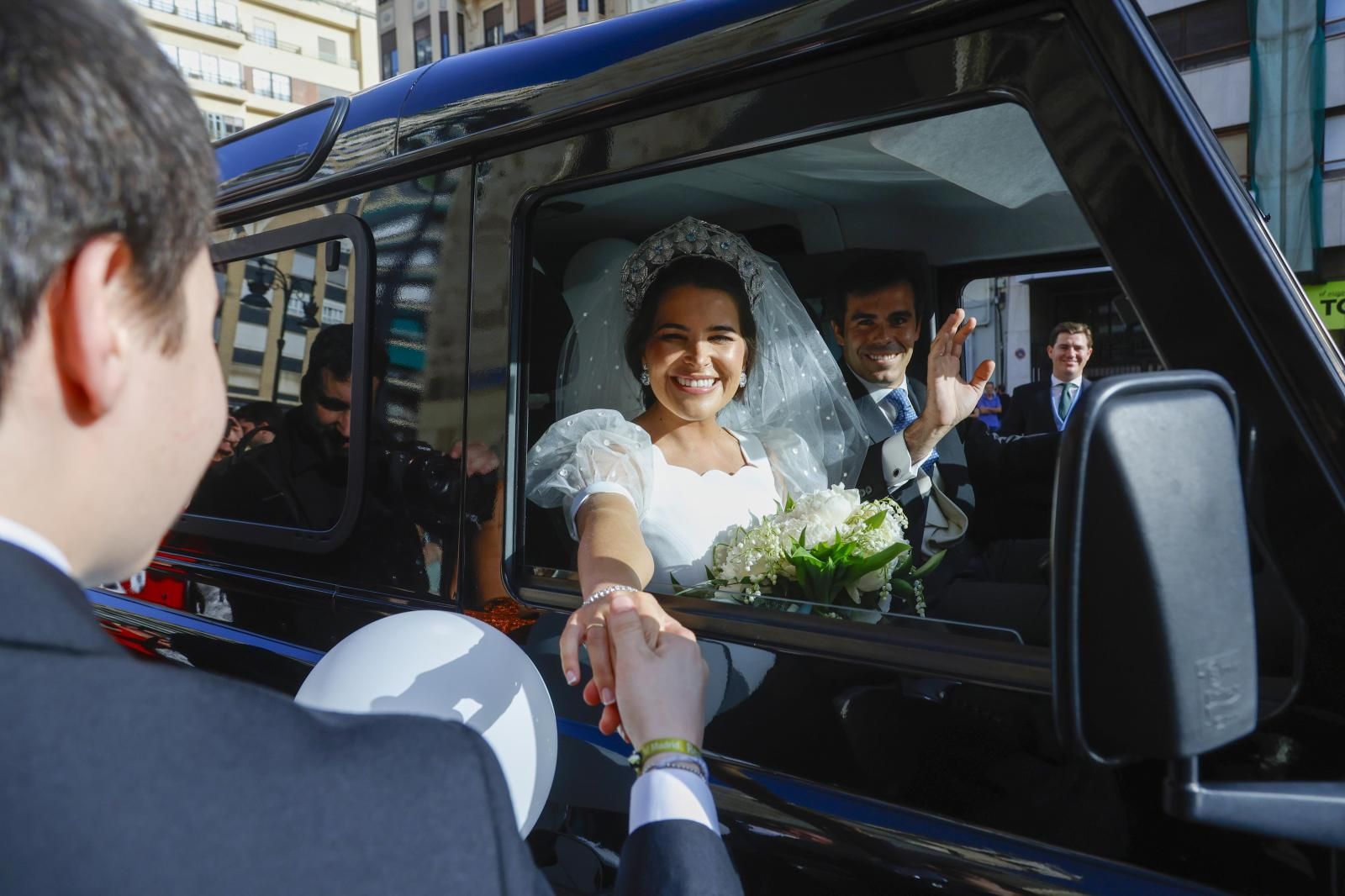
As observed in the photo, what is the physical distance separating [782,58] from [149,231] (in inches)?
34.4

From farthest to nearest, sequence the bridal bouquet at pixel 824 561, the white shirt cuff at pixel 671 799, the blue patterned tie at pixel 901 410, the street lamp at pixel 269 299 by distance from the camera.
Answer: the blue patterned tie at pixel 901 410, the street lamp at pixel 269 299, the bridal bouquet at pixel 824 561, the white shirt cuff at pixel 671 799

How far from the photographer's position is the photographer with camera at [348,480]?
1634 millimetres

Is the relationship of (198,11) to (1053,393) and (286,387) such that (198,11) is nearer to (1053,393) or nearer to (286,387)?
(286,387)

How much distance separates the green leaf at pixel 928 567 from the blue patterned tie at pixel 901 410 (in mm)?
416

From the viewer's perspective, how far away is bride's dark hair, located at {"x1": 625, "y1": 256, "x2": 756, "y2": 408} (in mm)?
2002

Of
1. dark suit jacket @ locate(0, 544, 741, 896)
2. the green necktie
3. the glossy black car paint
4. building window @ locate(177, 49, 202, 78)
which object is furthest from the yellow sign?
building window @ locate(177, 49, 202, 78)

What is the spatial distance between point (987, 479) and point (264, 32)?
159ft

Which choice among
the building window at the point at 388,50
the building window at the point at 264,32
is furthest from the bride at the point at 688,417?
the building window at the point at 264,32

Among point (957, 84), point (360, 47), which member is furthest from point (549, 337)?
point (360, 47)

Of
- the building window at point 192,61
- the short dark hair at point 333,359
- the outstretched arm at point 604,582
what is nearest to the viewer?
the outstretched arm at point 604,582

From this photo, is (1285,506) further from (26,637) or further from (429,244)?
(429,244)

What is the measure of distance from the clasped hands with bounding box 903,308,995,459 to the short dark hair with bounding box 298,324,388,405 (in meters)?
1.09

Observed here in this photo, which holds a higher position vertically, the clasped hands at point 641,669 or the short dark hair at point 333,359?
the short dark hair at point 333,359

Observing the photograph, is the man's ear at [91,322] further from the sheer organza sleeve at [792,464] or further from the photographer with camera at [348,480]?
the sheer organza sleeve at [792,464]
